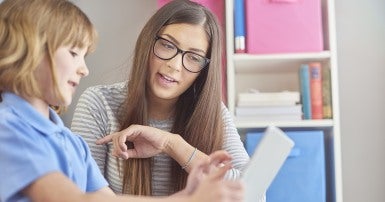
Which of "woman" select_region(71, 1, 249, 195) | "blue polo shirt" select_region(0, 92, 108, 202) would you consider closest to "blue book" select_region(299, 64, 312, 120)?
"woman" select_region(71, 1, 249, 195)

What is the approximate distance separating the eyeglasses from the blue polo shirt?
58 centimetres

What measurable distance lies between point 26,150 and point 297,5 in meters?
1.49

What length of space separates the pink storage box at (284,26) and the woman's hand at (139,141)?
0.82 metres

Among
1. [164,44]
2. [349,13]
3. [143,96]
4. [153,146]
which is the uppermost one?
[349,13]

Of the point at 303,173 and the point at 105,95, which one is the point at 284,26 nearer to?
the point at 303,173

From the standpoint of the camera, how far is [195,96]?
4.95 feet

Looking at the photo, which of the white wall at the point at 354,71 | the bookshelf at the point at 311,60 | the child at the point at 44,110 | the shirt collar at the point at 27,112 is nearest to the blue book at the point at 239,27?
the bookshelf at the point at 311,60

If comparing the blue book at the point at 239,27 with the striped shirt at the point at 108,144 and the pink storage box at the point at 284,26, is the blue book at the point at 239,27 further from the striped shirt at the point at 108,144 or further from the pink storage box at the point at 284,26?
the striped shirt at the point at 108,144

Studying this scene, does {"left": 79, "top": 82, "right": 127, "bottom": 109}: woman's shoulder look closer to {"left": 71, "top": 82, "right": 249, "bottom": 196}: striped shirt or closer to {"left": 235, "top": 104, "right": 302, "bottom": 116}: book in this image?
{"left": 71, "top": 82, "right": 249, "bottom": 196}: striped shirt

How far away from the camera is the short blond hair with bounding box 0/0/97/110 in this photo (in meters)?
0.80

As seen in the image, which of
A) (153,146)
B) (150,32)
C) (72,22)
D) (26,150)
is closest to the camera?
(26,150)

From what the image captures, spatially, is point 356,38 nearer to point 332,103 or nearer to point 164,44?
point 332,103

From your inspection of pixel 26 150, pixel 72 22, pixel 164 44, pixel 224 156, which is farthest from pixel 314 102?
pixel 26 150

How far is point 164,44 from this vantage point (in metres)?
1.43
